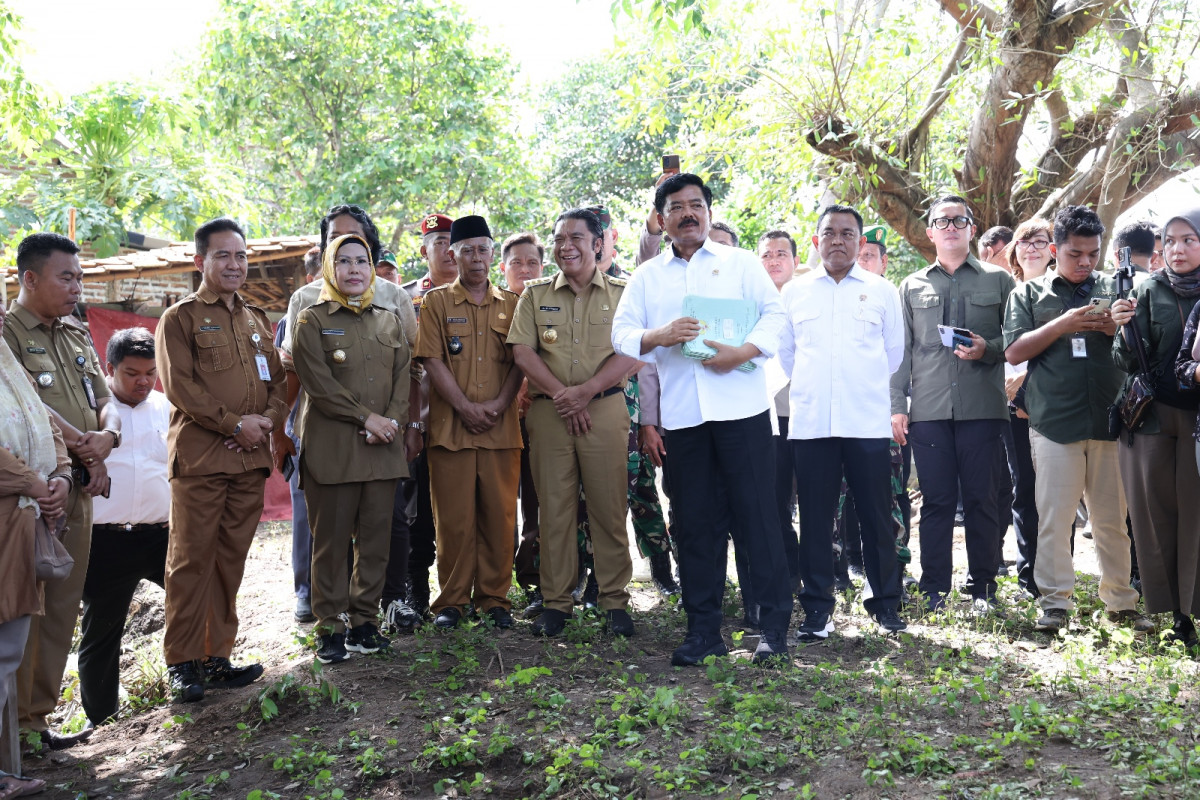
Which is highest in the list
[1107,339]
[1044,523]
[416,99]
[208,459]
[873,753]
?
[416,99]

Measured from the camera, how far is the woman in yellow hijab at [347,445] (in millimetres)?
5035

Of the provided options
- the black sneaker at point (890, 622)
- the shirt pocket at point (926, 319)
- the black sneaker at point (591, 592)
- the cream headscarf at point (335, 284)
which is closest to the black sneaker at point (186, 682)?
the cream headscarf at point (335, 284)

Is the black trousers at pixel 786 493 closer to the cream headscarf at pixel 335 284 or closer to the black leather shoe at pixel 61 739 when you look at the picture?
the cream headscarf at pixel 335 284

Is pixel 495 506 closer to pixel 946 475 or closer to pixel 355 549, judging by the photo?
pixel 355 549

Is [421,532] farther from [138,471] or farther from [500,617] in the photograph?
[138,471]

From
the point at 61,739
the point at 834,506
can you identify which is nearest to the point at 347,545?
the point at 61,739

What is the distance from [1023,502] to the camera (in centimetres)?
605

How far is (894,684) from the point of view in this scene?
414cm

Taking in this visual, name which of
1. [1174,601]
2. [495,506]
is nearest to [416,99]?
[495,506]

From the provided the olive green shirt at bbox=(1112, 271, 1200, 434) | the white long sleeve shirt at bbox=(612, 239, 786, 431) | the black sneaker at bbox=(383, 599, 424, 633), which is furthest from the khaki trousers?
the black sneaker at bbox=(383, 599, 424, 633)

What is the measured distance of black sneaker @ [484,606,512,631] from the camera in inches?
215

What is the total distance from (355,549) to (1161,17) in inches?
283

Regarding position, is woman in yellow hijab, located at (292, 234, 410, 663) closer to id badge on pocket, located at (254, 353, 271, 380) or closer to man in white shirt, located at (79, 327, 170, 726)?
id badge on pocket, located at (254, 353, 271, 380)

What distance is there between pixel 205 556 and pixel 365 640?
871mm
